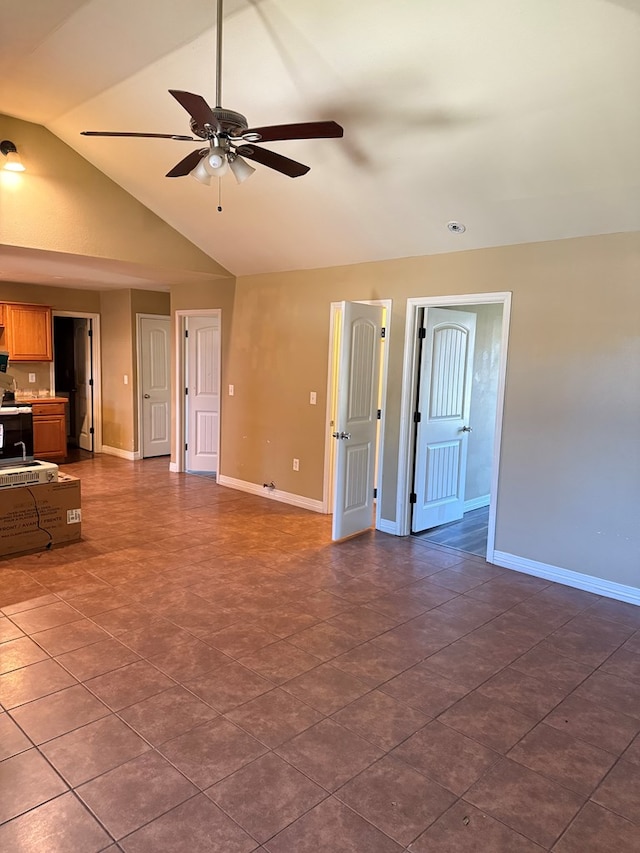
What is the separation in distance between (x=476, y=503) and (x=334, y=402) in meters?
1.94

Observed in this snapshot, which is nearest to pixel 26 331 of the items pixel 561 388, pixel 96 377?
pixel 96 377

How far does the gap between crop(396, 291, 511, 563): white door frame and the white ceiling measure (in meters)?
0.42

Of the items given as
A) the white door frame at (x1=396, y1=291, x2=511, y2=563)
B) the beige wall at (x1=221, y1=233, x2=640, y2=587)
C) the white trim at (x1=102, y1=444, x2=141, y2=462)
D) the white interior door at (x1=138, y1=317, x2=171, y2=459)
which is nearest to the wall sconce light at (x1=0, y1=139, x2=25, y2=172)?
the beige wall at (x1=221, y1=233, x2=640, y2=587)

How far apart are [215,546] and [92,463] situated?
404cm

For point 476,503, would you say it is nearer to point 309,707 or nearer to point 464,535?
point 464,535

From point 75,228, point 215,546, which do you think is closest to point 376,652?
point 215,546

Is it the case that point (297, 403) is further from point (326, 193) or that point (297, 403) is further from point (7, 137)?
point (7, 137)

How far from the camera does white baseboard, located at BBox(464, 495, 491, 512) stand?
5.99 m

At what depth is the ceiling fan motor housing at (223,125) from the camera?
2.49 metres

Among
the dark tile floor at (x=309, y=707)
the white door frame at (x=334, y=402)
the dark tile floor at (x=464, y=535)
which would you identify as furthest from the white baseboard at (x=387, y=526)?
the dark tile floor at (x=309, y=707)

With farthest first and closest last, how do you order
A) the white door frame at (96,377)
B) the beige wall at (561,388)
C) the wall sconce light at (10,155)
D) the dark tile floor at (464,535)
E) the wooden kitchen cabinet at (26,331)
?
the white door frame at (96,377)
the wooden kitchen cabinet at (26,331)
the dark tile floor at (464,535)
the wall sconce light at (10,155)
the beige wall at (561,388)

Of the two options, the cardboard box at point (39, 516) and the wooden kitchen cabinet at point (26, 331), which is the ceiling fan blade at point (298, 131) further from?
the wooden kitchen cabinet at point (26, 331)

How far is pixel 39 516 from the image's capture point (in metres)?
4.48

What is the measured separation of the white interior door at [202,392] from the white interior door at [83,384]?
2.30 meters
